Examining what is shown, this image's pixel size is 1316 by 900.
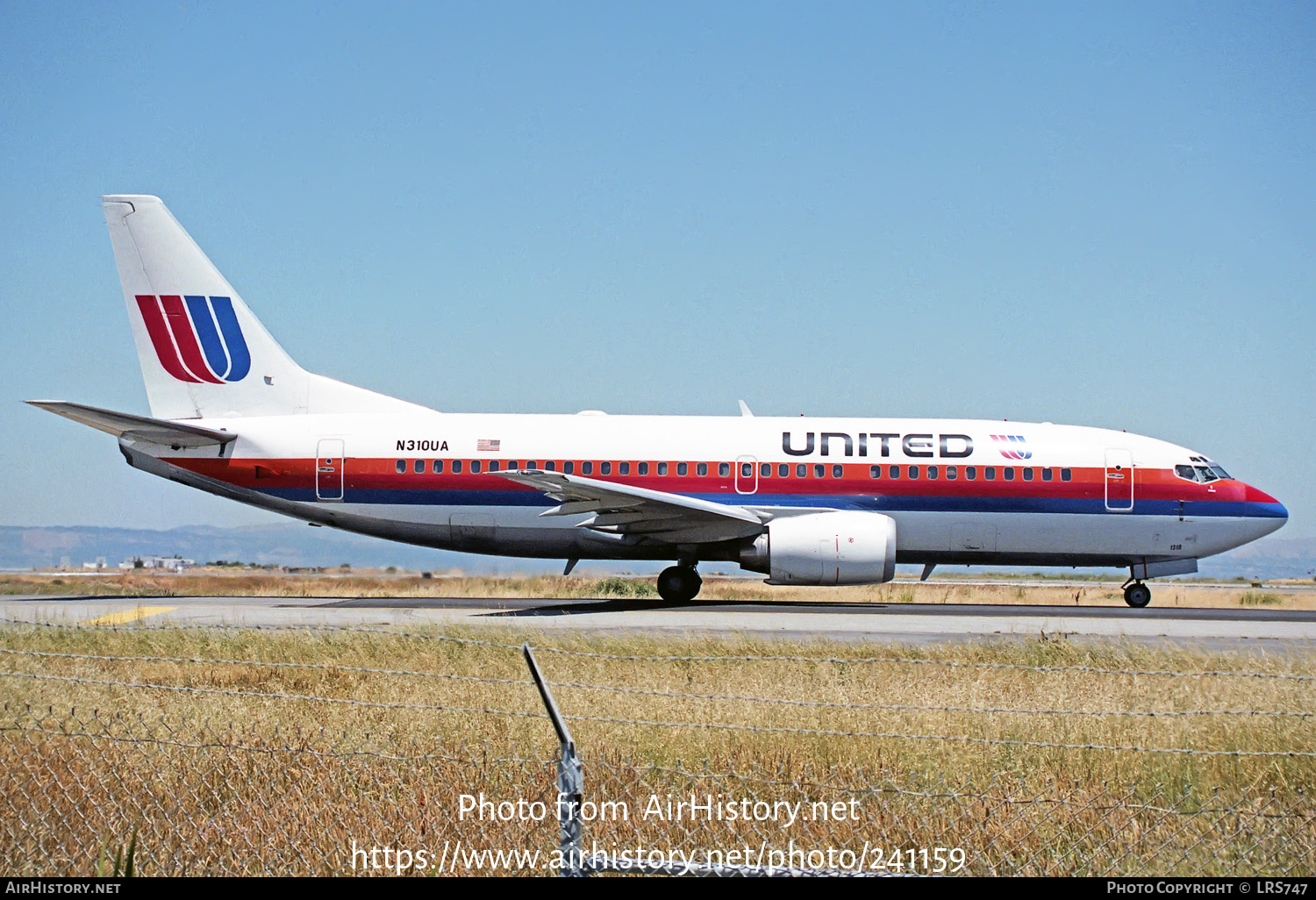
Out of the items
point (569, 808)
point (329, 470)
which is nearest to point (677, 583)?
→ point (329, 470)

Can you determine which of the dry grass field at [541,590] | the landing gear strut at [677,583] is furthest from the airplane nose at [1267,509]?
the landing gear strut at [677,583]

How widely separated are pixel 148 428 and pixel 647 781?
56.2ft

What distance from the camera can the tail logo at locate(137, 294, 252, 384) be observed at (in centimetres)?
2248

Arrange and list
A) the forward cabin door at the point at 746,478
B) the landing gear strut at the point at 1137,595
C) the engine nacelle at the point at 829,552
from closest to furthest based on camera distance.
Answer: the engine nacelle at the point at 829,552
the forward cabin door at the point at 746,478
the landing gear strut at the point at 1137,595

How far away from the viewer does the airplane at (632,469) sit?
21688mm

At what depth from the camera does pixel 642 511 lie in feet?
67.3

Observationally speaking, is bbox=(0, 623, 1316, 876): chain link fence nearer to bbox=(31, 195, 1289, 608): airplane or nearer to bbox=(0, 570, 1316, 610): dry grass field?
bbox=(31, 195, 1289, 608): airplane

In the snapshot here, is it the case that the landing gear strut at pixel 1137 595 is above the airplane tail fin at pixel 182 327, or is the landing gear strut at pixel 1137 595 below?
below

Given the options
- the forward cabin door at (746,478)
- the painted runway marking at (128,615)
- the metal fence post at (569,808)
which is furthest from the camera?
the forward cabin door at (746,478)

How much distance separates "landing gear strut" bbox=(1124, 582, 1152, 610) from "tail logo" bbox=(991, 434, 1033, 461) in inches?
145

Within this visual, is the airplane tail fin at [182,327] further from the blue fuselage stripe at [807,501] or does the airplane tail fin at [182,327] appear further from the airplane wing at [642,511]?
the airplane wing at [642,511]

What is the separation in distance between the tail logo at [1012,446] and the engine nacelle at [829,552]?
3325 millimetres

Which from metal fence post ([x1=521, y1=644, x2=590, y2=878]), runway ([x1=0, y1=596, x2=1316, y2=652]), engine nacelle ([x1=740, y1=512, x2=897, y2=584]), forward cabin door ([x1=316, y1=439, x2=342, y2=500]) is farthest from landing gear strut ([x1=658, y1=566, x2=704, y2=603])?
metal fence post ([x1=521, y1=644, x2=590, y2=878])
